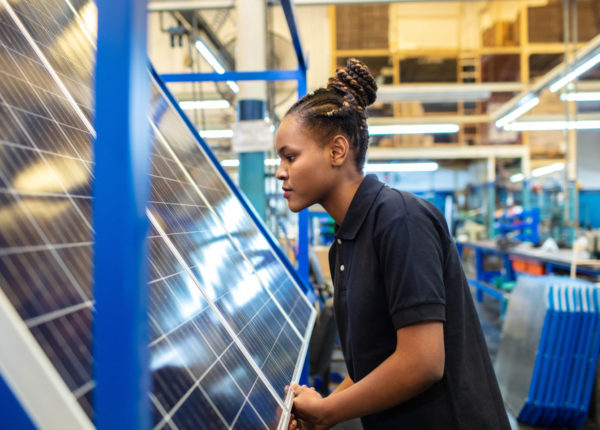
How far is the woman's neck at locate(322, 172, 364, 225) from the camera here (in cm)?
143

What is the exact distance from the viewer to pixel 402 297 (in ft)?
3.64

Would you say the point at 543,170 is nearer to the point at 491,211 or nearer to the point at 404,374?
the point at 491,211

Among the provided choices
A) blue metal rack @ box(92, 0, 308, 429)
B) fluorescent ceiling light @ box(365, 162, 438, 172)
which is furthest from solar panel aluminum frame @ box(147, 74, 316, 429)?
fluorescent ceiling light @ box(365, 162, 438, 172)

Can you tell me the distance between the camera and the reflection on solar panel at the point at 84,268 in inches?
26.3

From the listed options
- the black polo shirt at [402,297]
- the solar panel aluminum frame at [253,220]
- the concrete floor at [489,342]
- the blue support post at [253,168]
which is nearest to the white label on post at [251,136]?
the blue support post at [253,168]

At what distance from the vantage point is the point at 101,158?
0.47 m

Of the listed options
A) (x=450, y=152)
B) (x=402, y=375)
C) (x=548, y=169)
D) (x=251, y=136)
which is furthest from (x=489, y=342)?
(x=548, y=169)

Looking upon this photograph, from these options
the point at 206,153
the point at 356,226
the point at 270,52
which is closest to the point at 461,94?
the point at 270,52

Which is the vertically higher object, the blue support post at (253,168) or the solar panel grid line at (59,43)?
the solar panel grid line at (59,43)

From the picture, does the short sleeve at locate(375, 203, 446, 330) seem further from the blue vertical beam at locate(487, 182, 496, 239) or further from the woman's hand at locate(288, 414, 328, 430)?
the blue vertical beam at locate(487, 182, 496, 239)

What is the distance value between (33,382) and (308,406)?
2.80 ft

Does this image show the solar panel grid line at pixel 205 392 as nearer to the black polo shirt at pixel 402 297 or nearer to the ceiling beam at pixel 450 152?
the black polo shirt at pixel 402 297

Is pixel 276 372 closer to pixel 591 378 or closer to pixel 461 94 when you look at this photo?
pixel 591 378

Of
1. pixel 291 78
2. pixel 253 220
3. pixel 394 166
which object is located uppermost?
pixel 291 78
